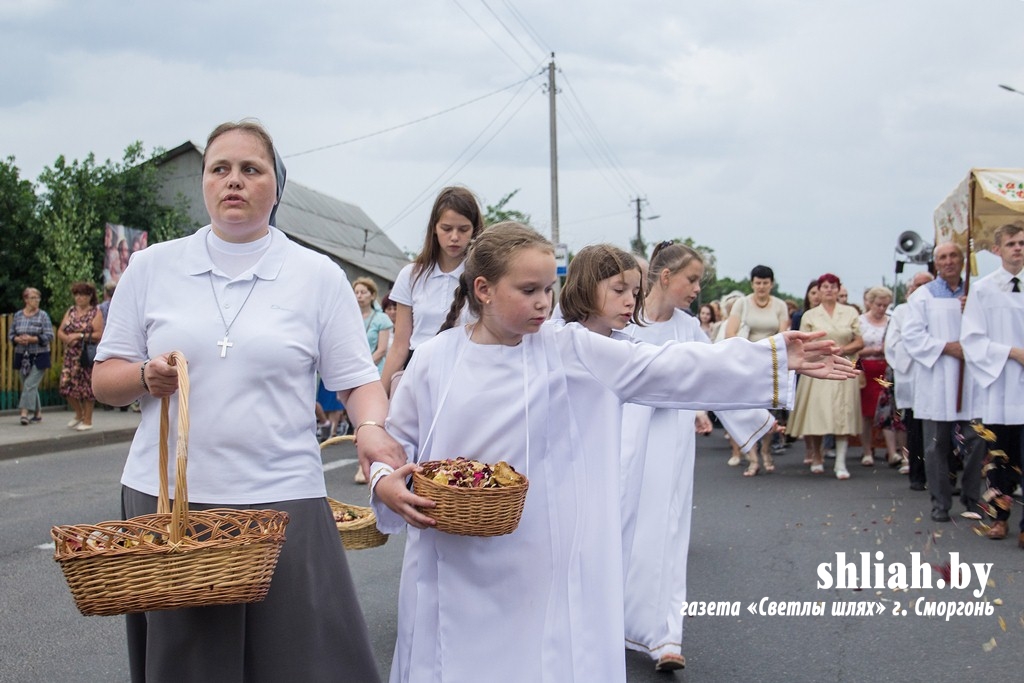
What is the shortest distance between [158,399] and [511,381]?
109 cm

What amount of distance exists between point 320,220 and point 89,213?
2106cm

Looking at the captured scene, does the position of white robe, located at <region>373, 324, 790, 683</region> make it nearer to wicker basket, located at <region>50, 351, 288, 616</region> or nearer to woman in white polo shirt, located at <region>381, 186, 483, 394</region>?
wicker basket, located at <region>50, 351, 288, 616</region>

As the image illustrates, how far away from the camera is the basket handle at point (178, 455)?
2.66 m

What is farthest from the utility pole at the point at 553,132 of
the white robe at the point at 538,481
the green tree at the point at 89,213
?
the white robe at the point at 538,481

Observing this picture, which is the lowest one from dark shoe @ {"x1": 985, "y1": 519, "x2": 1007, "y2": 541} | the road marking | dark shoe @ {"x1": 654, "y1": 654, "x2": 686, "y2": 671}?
the road marking

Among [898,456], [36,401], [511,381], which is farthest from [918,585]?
[36,401]

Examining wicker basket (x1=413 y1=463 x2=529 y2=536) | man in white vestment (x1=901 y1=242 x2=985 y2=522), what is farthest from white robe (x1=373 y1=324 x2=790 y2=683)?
man in white vestment (x1=901 y1=242 x2=985 y2=522)

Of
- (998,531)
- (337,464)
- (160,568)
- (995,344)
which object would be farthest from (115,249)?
(160,568)

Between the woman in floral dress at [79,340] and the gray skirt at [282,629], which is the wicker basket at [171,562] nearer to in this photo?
the gray skirt at [282,629]

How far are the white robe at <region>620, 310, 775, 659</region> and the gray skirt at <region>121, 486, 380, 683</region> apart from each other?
2.44 metres

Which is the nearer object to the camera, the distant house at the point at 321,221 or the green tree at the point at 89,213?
the green tree at the point at 89,213

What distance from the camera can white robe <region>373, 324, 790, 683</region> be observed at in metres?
3.47

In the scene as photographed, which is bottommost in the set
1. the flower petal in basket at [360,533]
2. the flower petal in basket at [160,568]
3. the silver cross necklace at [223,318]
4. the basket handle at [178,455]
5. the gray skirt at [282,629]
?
the flower petal in basket at [360,533]

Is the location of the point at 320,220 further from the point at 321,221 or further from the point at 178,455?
the point at 178,455
